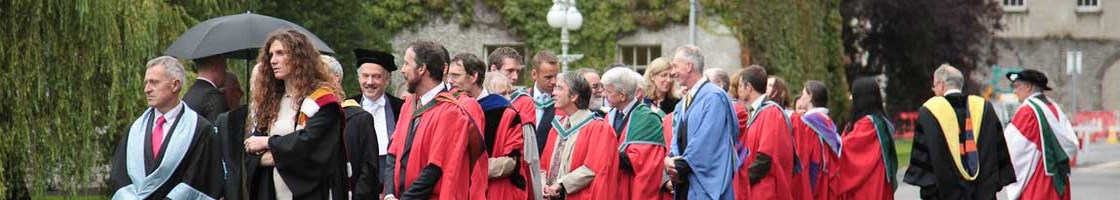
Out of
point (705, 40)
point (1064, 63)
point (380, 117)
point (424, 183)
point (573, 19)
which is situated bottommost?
point (1064, 63)

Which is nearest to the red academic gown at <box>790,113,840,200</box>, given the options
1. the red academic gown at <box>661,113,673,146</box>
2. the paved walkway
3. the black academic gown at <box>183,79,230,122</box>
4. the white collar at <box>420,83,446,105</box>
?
the red academic gown at <box>661,113,673,146</box>

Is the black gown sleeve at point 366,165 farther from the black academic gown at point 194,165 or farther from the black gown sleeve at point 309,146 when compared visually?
the black academic gown at point 194,165

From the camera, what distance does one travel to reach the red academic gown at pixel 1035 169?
51.7 feet

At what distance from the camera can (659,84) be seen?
14219mm

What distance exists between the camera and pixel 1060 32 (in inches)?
3022

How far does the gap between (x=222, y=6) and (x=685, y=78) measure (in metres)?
12.2

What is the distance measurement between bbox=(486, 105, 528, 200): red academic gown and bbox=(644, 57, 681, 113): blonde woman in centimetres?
332

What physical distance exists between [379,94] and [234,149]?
2141mm

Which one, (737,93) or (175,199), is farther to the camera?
(737,93)

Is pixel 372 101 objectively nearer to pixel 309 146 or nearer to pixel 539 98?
pixel 539 98

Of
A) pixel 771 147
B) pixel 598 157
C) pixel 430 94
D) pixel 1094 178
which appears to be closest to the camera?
pixel 430 94

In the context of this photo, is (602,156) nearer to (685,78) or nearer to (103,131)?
(685,78)

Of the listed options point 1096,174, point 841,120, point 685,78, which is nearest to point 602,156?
point 685,78

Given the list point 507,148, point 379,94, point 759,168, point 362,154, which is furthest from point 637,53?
point 362,154
